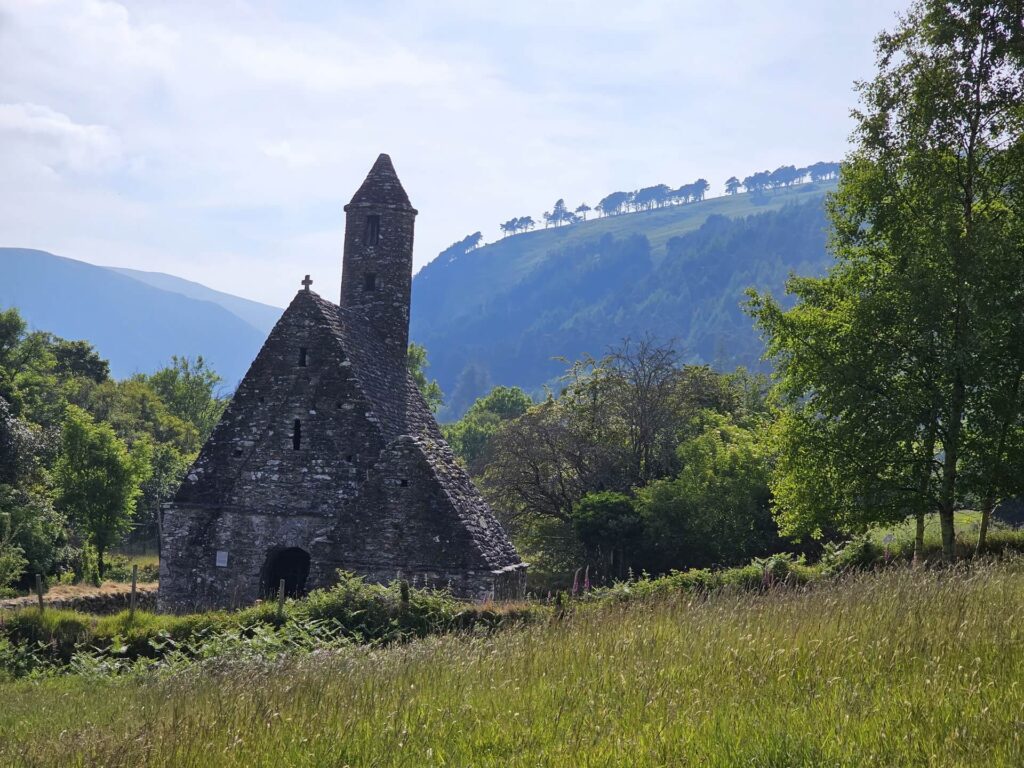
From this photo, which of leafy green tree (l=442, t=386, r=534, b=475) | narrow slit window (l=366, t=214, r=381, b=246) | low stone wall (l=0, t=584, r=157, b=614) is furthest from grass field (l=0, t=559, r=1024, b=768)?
leafy green tree (l=442, t=386, r=534, b=475)

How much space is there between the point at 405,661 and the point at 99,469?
115ft

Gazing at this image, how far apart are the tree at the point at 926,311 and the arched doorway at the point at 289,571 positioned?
1260 centimetres

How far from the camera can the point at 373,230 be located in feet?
91.8

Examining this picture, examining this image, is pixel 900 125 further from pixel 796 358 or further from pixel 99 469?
pixel 99 469

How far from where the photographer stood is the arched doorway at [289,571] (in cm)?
2298

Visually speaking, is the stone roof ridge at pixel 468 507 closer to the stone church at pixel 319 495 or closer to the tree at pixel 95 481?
the stone church at pixel 319 495

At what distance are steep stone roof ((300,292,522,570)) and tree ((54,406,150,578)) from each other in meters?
18.6

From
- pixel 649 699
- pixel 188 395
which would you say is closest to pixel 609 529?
pixel 649 699

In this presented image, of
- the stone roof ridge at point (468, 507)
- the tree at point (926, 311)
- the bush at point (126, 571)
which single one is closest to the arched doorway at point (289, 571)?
the stone roof ridge at point (468, 507)

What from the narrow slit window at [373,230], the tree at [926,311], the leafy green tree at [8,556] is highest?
the narrow slit window at [373,230]

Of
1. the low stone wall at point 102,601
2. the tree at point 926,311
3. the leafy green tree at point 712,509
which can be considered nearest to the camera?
the tree at point 926,311

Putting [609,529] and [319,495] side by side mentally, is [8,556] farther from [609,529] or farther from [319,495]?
[609,529]

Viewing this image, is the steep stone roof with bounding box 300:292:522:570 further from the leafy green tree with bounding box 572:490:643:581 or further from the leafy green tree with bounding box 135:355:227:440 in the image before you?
the leafy green tree with bounding box 135:355:227:440

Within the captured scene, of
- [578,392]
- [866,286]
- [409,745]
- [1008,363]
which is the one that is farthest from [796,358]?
[578,392]
